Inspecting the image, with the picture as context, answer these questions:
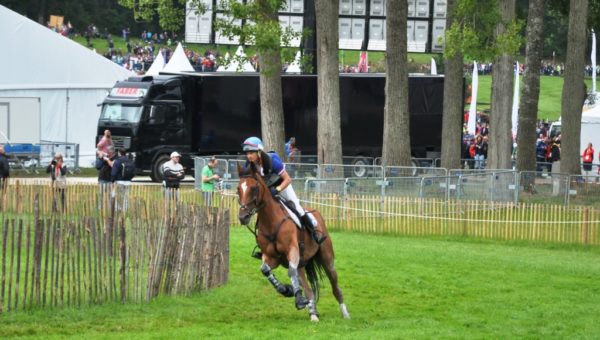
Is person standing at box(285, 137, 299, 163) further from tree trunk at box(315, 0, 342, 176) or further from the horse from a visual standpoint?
the horse

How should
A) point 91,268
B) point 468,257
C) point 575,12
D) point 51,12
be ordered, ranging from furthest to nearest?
point 51,12, point 575,12, point 468,257, point 91,268

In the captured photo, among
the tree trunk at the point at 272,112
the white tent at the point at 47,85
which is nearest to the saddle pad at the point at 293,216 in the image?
the tree trunk at the point at 272,112

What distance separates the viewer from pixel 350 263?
24.1 m

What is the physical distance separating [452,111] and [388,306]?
77.5 ft

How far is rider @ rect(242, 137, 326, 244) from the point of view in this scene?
647 inches

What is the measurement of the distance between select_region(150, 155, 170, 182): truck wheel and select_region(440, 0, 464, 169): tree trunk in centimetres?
1068

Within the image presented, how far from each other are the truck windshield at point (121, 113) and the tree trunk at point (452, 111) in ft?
37.7

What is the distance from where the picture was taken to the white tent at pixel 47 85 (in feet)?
168

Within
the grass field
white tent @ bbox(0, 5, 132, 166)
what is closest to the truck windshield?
white tent @ bbox(0, 5, 132, 166)

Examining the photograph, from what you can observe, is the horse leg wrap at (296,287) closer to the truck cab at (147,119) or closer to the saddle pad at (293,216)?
the saddle pad at (293,216)

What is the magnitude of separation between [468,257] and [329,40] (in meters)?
12.2

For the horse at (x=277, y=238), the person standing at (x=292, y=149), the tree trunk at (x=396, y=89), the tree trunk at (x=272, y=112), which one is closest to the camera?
the horse at (x=277, y=238)

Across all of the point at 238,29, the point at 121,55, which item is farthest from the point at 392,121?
the point at 121,55

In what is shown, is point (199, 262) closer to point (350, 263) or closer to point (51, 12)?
point (350, 263)
